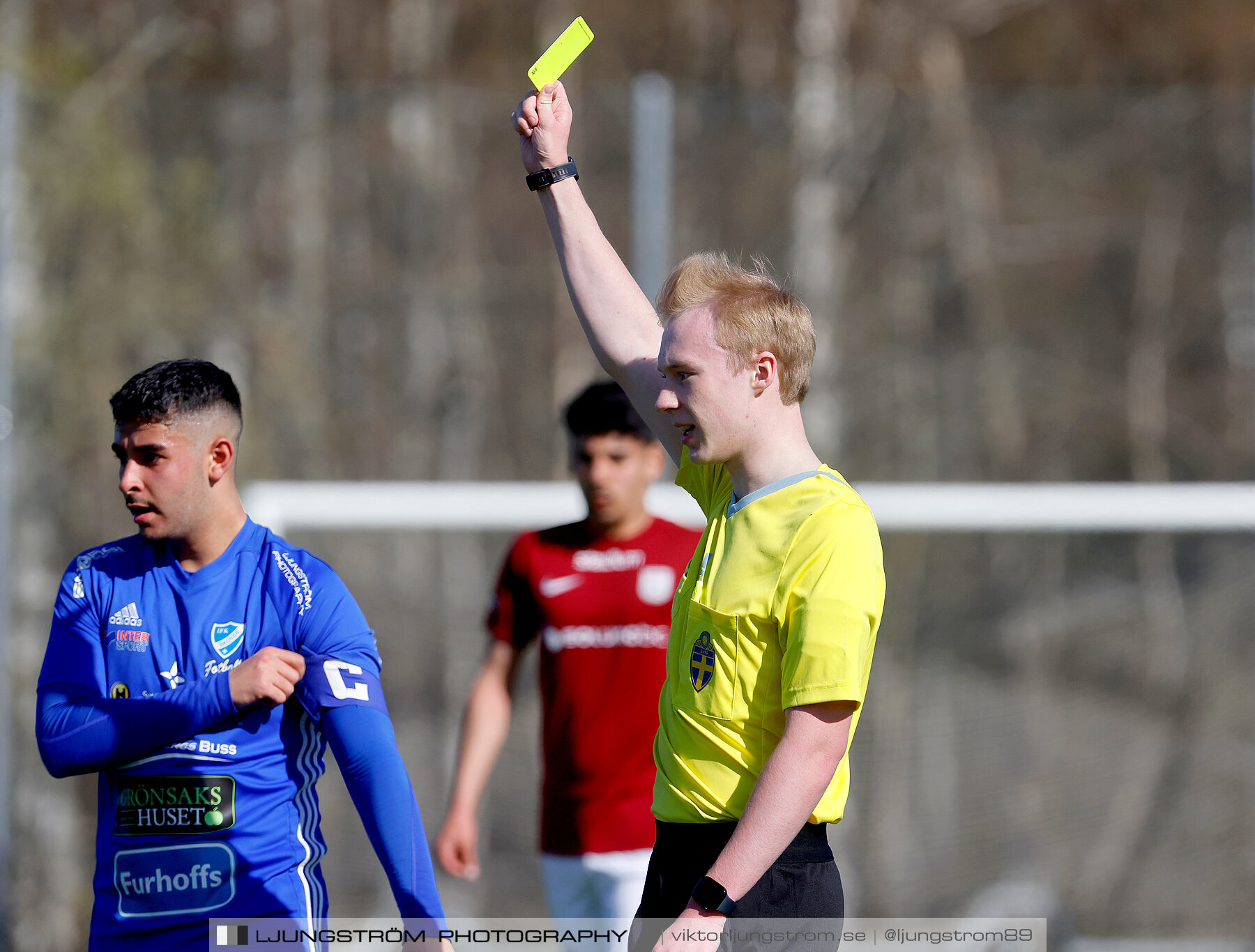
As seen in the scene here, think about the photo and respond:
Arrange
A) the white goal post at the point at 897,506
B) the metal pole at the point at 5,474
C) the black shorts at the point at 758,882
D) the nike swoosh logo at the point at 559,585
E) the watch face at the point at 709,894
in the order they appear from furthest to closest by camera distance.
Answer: the metal pole at the point at 5,474 → the white goal post at the point at 897,506 → the nike swoosh logo at the point at 559,585 → the black shorts at the point at 758,882 → the watch face at the point at 709,894

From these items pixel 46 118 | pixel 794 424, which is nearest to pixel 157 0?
pixel 46 118

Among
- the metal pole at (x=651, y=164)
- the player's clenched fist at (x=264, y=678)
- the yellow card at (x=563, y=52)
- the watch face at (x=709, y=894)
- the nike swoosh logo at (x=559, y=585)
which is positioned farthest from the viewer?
the metal pole at (x=651, y=164)

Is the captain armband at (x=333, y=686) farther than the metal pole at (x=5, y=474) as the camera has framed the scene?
No

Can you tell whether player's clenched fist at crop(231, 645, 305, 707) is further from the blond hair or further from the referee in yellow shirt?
the blond hair

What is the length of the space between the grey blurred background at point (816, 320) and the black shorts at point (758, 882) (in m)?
3.53

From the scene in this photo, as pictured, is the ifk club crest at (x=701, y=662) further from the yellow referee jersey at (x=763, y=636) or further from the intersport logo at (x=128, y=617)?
the intersport logo at (x=128, y=617)

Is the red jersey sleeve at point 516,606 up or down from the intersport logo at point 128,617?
down

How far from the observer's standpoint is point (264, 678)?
1.82 meters

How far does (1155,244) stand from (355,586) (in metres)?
5.59

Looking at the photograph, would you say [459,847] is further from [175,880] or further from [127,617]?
[127,617]

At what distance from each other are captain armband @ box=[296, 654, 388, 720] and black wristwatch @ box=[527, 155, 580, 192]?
36.1 inches

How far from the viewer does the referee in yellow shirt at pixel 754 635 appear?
1.55 m

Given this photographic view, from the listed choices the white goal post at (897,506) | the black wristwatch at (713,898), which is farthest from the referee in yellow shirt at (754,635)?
the white goal post at (897,506)

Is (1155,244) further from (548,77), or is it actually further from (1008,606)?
(548,77)
